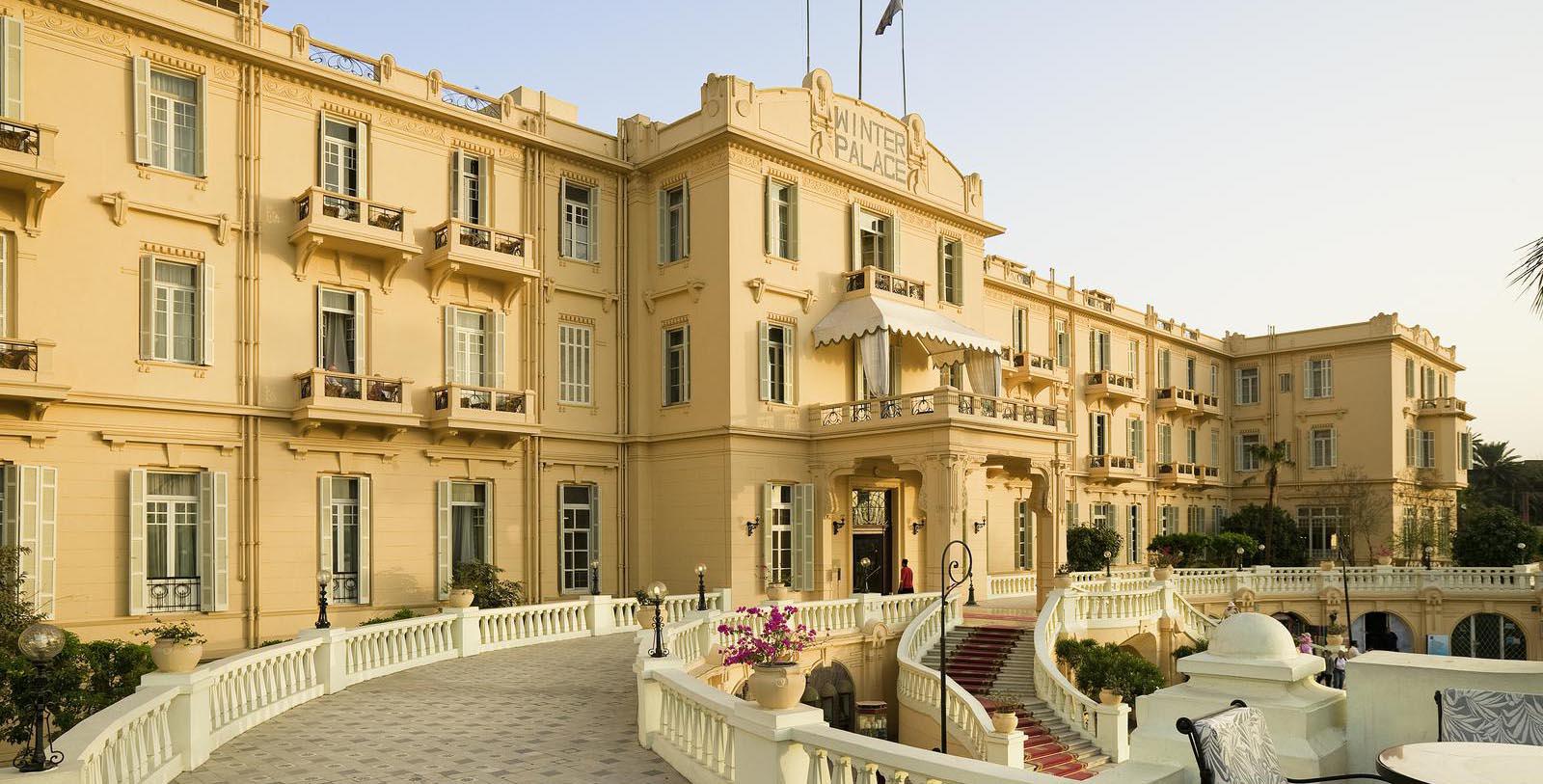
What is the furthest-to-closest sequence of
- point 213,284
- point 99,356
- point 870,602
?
point 870,602
point 213,284
point 99,356

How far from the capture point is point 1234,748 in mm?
4520

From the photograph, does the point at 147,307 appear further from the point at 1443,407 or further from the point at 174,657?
the point at 1443,407

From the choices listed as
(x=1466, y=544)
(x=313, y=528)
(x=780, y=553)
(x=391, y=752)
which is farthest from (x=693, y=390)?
(x=1466, y=544)

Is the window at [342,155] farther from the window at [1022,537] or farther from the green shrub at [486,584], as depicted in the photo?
the window at [1022,537]

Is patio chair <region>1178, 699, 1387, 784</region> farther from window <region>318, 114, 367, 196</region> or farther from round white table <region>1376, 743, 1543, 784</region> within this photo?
window <region>318, 114, 367, 196</region>

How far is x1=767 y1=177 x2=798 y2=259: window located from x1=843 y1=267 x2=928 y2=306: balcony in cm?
190

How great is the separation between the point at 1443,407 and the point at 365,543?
Answer: 46753 millimetres

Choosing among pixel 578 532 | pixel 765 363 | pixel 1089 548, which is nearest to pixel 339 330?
pixel 578 532

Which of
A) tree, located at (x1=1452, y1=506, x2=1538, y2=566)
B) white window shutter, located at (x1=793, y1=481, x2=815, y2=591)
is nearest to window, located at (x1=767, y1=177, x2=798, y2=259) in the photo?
white window shutter, located at (x1=793, y1=481, x2=815, y2=591)

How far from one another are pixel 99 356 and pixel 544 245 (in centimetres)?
898

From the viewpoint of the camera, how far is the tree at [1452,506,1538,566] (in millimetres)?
34344

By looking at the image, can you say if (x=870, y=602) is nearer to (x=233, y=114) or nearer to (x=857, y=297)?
(x=857, y=297)

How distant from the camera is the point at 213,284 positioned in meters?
18.5

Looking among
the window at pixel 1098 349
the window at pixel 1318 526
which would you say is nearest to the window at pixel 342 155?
the window at pixel 1098 349
